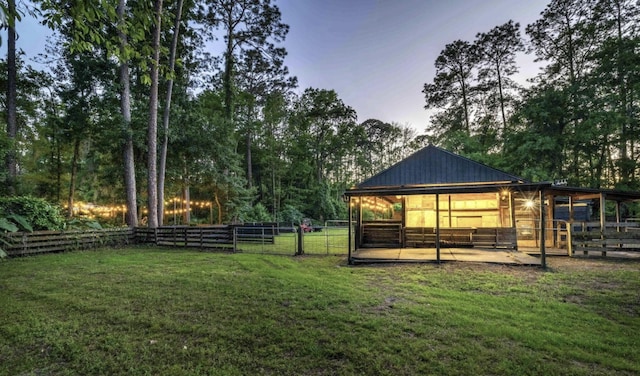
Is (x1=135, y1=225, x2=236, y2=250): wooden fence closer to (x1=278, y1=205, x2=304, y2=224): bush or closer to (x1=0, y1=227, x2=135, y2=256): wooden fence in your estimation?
(x1=0, y1=227, x2=135, y2=256): wooden fence

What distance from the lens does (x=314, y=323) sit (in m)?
3.59

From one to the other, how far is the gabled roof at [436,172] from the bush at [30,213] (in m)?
11.9

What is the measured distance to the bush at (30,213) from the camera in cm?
908

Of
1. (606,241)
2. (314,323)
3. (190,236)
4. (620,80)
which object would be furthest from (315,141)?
(314,323)

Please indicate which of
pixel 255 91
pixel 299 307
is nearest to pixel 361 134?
pixel 255 91

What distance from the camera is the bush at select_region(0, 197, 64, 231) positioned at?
29.8ft

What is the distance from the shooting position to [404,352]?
9.33 ft

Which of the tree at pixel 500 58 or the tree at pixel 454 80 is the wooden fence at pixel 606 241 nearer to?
the tree at pixel 500 58

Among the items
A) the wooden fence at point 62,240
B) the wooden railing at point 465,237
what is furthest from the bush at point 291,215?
the wooden railing at point 465,237

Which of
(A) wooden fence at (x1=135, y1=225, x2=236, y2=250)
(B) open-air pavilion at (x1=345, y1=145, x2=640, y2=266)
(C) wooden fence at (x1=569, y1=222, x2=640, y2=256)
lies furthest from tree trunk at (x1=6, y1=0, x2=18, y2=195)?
(C) wooden fence at (x1=569, y1=222, x2=640, y2=256)

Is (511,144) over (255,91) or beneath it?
beneath

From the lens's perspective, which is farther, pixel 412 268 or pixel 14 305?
pixel 412 268

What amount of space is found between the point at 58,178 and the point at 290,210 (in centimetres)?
1777

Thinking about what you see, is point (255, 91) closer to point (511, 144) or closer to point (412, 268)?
point (511, 144)
